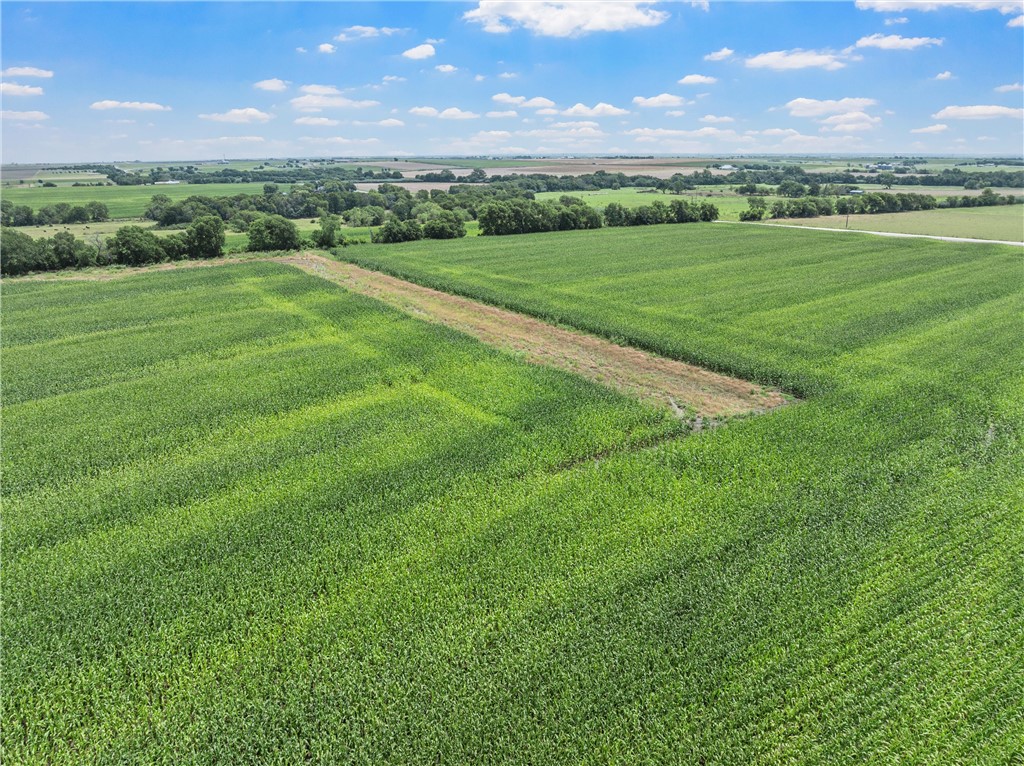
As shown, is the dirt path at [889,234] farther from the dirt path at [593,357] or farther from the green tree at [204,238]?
the green tree at [204,238]

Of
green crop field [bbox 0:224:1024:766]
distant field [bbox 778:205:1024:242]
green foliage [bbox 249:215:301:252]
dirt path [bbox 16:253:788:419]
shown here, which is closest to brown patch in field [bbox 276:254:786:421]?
dirt path [bbox 16:253:788:419]

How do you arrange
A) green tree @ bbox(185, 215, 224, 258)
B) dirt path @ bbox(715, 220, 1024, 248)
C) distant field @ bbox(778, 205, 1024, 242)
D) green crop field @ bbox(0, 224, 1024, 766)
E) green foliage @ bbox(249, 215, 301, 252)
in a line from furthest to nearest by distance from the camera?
distant field @ bbox(778, 205, 1024, 242) < green foliage @ bbox(249, 215, 301, 252) < dirt path @ bbox(715, 220, 1024, 248) < green tree @ bbox(185, 215, 224, 258) < green crop field @ bbox(0, 224, 1024, 766)

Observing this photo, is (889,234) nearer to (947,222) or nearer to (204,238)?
(947,222)

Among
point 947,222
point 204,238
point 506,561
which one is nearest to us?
point 506,561

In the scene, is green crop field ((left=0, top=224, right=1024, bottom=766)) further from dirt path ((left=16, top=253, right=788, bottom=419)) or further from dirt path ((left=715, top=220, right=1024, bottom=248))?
dirt path ((left=715, top=220, right=1024, bottom=248))

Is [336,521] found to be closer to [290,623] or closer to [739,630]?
[290,623]

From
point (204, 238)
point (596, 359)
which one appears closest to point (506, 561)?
point (596, 359)
